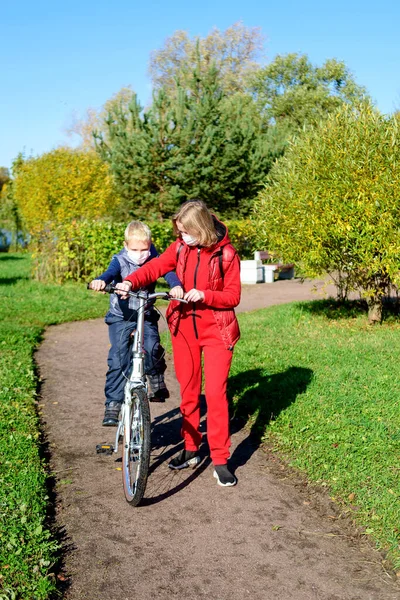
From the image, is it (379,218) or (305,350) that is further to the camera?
(379,218)

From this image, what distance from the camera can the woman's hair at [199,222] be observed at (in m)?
4.48

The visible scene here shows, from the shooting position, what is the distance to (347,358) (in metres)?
8.20

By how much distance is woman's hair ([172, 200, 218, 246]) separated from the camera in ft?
14.7

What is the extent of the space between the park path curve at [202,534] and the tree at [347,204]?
4.79 meters

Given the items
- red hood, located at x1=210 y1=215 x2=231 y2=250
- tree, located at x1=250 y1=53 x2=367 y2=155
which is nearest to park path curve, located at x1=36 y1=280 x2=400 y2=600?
red hood, located at x1=210 y1=215 x2=231 y2=250

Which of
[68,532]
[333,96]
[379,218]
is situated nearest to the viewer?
Answer: [68,532]

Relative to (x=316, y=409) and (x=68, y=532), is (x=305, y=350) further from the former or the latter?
(x=68, y=532)

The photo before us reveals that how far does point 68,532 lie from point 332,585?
4.98 ft

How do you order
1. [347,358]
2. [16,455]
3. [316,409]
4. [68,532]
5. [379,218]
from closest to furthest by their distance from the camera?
1. [68,532]
2. [16,455]
3. [316,409]
4. [347,358]
5. [379,218]

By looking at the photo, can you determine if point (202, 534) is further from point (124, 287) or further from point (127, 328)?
point (127, 328)

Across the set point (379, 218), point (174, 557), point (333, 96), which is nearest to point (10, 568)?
point (174, 557)

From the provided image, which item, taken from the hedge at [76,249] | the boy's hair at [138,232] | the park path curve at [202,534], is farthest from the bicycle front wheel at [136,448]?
the hedge at [76,249]

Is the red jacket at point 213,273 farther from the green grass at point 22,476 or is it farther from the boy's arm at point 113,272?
the green grass at point 22,476

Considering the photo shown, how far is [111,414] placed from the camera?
17.7 ft
